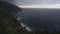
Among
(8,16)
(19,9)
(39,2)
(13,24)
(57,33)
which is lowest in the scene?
(57,33)

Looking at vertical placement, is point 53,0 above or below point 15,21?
Result: above

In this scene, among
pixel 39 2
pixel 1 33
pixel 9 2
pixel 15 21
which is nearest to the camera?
pixel 1 33

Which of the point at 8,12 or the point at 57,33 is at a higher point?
the point at 8,12

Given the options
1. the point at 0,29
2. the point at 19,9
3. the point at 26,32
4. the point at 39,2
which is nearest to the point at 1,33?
the point at 0,29

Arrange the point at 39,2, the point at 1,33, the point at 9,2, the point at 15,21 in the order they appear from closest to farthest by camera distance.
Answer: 1. the point at 1,33
2. the point at 15,21
3. the point at 9,2
4. the point at 39,2

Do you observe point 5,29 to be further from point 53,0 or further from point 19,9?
point 53,0

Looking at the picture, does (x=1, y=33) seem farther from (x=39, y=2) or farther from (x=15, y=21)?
(x=39, y=2)

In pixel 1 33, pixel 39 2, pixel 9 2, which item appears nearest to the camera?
pixel 1 33

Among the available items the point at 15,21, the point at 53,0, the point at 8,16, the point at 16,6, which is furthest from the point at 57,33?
the point at 53,0

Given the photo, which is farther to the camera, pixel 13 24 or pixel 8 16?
pixel 8 16
